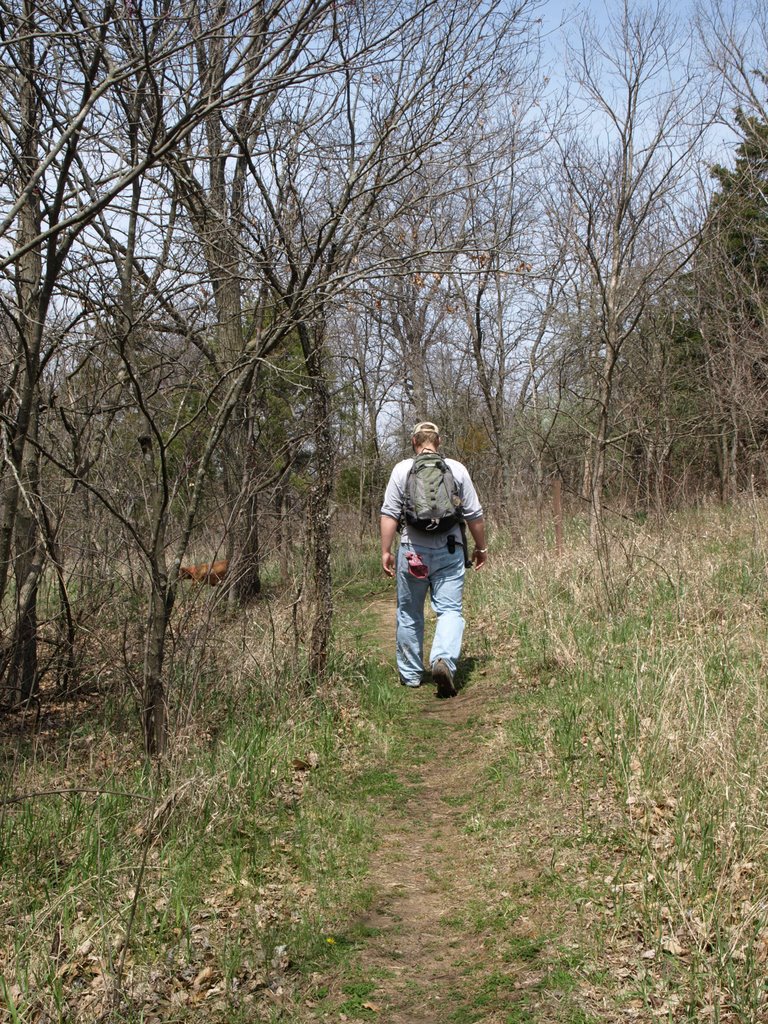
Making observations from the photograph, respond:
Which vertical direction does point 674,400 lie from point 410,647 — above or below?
above

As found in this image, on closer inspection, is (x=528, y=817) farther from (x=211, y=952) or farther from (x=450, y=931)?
(x=211, y=952)

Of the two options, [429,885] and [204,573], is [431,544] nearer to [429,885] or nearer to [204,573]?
[204,573]

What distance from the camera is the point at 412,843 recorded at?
4043 mm

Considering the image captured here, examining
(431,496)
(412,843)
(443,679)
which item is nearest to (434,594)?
(443,679)

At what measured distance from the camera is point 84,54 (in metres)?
4.25

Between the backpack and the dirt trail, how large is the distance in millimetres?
1330

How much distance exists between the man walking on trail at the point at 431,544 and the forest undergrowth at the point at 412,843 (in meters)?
0.35

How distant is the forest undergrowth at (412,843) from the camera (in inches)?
111

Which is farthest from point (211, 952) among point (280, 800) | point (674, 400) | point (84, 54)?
point (674, 400)

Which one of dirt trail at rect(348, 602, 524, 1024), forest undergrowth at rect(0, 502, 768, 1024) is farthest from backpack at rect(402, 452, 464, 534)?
dirt trail at rect(348, 602, 524, 1024)

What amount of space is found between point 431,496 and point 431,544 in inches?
15.5

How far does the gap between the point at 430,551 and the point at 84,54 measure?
3553mm

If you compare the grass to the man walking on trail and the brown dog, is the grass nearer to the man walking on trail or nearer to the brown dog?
the man walking on trail

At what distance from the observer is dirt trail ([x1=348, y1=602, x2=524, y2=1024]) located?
115 inches
